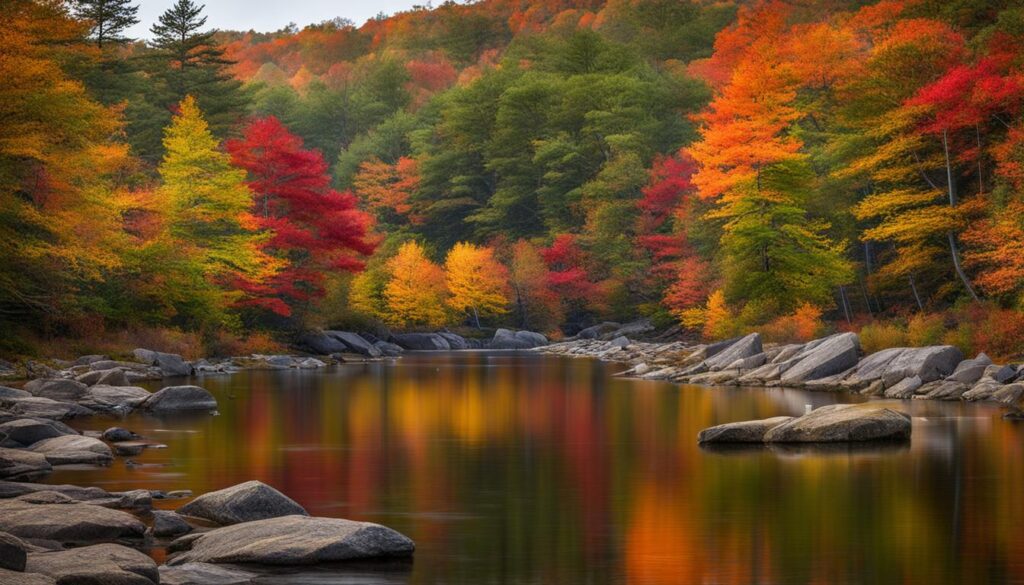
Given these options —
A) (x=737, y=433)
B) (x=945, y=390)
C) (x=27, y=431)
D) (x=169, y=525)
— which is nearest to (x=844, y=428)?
(x=737, y=433)

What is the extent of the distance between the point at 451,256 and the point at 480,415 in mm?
45582

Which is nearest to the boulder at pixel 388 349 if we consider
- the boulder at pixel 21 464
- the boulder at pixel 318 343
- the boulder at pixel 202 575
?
the boulder at pixel 318 343

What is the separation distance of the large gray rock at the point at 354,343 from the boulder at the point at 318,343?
0.99m

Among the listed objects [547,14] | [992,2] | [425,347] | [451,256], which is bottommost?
[425,347]

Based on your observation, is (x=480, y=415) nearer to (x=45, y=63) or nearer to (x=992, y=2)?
(x=45, y=63)

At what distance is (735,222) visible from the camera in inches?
1704

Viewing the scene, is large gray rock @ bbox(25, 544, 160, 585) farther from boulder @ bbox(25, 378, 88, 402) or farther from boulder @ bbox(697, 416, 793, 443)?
boulder @ bbox(25, 378, 88, 402)

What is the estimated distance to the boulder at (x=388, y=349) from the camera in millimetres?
55906

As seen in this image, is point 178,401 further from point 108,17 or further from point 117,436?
point 108,17

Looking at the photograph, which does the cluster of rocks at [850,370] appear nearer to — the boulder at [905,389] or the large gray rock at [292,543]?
the boulder at [905,389]

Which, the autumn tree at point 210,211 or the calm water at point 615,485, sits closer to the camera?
the calm water at point 615,485

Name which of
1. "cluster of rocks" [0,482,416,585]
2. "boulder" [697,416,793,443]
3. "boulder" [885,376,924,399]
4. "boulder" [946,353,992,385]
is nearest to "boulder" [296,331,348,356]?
"boulder" [885,376,924,399]

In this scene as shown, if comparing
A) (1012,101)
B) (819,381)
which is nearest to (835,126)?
(1012,101)

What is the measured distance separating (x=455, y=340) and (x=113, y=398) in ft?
135
